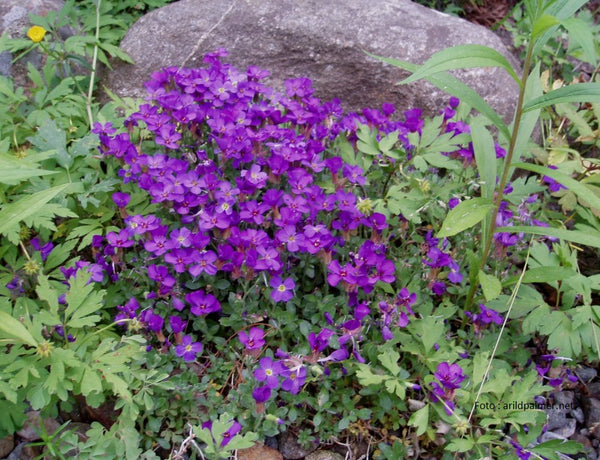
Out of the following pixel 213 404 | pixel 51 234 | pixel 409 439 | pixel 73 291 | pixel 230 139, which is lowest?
pixel 409 439

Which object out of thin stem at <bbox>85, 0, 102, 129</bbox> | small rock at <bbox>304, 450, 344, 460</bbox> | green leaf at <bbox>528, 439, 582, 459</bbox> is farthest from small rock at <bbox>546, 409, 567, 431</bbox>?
thin stem at <bbox>85, 0, 102, 129</bbox>

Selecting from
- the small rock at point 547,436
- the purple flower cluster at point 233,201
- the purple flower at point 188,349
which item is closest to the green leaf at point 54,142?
the purple flower cluster at point 233,201

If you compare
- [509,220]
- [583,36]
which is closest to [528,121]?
[509,220]

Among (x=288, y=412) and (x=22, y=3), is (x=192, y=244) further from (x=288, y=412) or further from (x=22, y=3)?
(x=22, y=3)

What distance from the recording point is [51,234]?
3184mm

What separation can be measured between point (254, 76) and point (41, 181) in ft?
4.09

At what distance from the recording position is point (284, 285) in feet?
8.80

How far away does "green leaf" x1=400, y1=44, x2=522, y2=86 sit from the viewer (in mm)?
2065

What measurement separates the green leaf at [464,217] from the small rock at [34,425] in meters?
1.96

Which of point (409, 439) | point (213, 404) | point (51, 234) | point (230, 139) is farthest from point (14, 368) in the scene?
point (409, 439)

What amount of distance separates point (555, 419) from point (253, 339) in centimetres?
159

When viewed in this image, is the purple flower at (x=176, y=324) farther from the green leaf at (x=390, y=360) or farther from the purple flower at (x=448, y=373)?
the purple flower at (x=448, y=373)

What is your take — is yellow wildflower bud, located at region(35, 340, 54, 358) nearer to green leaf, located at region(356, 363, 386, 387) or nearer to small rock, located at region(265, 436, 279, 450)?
small rock, located at region(265, 436, 279, 450)

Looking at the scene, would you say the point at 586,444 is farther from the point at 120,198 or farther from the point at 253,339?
the point at 120,198
